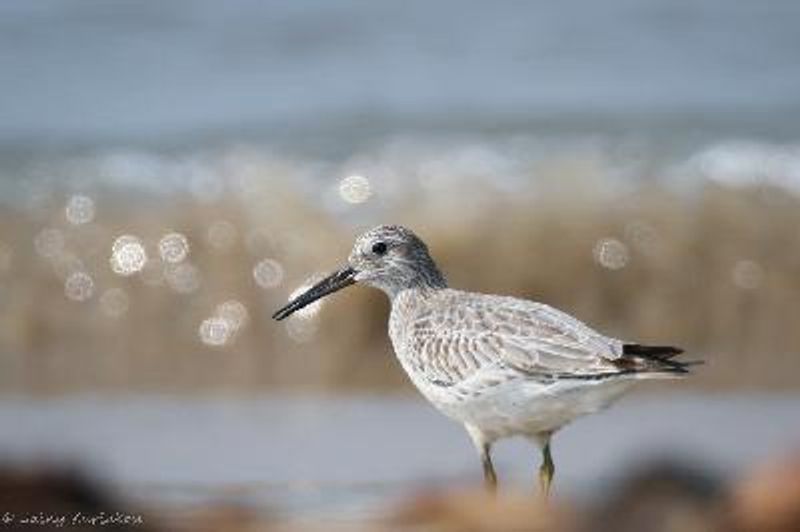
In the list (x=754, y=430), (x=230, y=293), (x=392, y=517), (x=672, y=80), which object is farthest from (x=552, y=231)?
(x=392, y=517)

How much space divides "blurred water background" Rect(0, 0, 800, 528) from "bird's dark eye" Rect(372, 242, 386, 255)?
29.5 inches

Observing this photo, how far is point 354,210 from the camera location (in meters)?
9.95

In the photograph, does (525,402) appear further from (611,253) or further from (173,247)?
(173,247)

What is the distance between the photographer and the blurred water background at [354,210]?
27.8ft

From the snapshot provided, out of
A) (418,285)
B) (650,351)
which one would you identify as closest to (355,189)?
(418,285)

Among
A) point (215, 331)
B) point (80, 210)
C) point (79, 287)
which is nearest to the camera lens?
point (215, 331)

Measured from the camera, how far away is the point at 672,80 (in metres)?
12.4

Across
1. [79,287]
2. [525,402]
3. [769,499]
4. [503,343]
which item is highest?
[79,287]

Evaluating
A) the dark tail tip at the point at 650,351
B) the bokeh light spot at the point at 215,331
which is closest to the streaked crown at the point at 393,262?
the dark tail tip at the point at 650,351

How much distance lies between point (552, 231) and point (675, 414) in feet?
Answer: 5.78

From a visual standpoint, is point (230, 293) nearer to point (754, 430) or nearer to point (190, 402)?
point (190, 402)

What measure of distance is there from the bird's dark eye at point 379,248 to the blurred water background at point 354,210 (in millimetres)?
750

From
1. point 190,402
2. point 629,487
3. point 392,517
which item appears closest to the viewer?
point 629,487

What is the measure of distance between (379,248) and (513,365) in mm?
946
